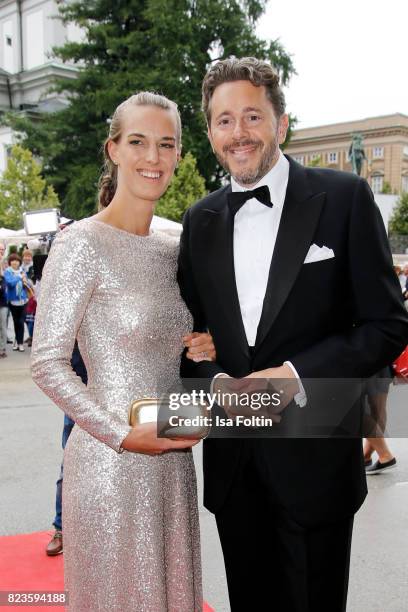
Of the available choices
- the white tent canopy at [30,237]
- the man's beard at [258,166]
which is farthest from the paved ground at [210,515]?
the white tent canopy at [30,237]

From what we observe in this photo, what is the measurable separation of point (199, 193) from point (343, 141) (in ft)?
158

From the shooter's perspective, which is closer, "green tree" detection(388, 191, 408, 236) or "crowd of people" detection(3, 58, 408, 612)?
"crowd of people" detection(3, 58, 408, 612)

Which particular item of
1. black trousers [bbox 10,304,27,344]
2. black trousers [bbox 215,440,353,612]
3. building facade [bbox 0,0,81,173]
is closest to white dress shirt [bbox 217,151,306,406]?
black trousers [bbox 215,440,353,612]

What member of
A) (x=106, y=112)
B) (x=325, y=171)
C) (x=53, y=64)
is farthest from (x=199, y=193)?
(x=53, y=64)

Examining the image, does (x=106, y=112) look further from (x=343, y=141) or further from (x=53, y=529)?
(x=343, y=141)

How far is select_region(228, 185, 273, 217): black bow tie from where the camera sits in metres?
1.75

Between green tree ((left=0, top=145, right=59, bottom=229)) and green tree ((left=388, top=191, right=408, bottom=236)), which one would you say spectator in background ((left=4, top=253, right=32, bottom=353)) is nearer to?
green tree ((left=0, top=145, right=59, bottom=229))

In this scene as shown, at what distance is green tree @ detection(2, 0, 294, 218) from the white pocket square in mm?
22102

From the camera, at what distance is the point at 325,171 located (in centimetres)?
181

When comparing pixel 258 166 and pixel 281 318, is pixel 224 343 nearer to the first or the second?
pixel 281 318

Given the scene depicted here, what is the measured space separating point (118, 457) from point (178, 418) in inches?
17.7

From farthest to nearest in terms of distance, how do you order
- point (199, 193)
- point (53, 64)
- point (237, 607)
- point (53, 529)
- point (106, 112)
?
point (53, 64) → point (106, 112) → point (199, 193) → point (53, 529) → point (237, 607)

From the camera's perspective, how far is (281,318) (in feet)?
5.43

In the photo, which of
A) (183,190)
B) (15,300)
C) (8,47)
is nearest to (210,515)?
(15,300)
